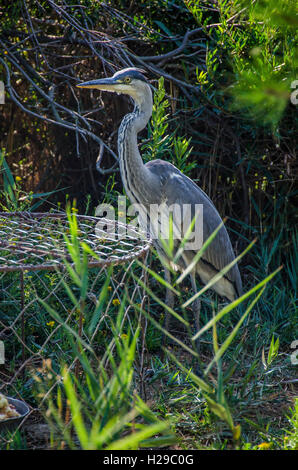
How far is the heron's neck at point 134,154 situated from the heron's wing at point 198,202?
103mm

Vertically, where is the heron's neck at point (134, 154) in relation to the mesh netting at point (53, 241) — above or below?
above

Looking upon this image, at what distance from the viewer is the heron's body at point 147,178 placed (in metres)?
2.60

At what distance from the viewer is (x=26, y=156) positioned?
12.3ft

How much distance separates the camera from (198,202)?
2.78 metres

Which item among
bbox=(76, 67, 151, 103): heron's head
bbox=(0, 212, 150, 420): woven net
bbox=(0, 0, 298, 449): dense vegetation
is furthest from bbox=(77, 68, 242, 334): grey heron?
bbox=(0, 212, 150, 420): woven net

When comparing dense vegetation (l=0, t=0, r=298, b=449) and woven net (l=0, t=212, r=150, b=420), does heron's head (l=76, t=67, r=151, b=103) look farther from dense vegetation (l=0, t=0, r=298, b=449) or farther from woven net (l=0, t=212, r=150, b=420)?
woven net (l=0, t=212, r=150, b=420)

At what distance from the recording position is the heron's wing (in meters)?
2.71

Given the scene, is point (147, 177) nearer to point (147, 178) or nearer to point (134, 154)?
point (147, 178)

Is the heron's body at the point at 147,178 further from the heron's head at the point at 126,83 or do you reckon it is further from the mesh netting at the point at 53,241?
the mesh netting at the point at 53,241

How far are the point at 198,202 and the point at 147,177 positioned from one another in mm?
307

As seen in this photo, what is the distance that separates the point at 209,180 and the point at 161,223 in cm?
88

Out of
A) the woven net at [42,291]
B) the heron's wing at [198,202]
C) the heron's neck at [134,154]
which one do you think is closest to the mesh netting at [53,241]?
the woven net at [42,291]
